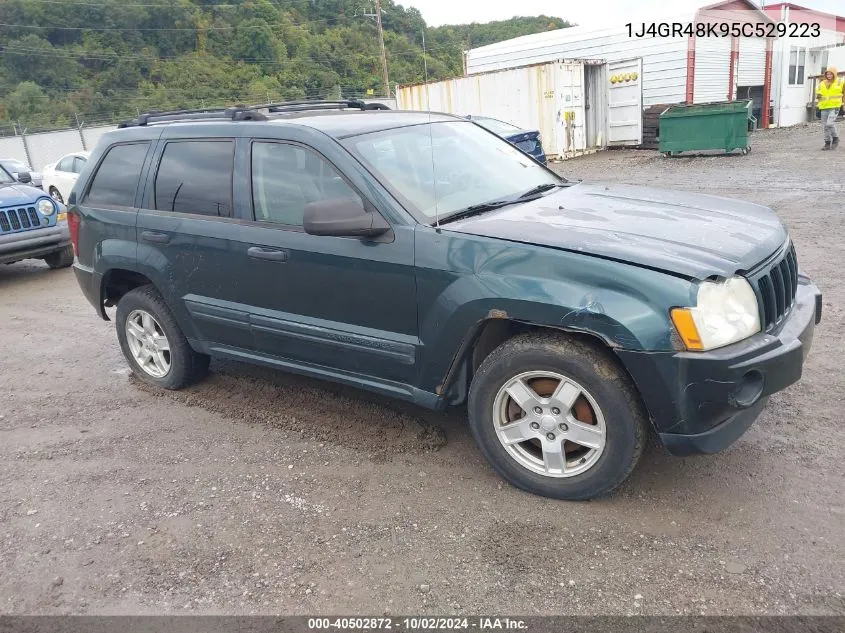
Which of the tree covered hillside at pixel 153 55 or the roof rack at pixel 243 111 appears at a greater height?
the tree covered hillside at pixel 153 55

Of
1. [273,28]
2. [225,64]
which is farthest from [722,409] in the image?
[225,64]

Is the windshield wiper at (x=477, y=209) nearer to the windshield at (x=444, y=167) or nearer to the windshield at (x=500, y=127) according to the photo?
the windshield at (x=444, y=167)

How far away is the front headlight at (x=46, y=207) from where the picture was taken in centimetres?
905

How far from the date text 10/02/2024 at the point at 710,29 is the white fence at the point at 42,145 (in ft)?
63.8

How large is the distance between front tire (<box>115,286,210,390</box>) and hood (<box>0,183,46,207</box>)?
4.97 metres

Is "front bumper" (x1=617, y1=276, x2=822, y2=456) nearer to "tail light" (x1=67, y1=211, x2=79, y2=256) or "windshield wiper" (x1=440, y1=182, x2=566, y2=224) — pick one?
"windshield wiper" (x1=440, y1=182, x2=566, y2=224)

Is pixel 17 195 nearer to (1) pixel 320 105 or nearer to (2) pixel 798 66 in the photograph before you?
(1) pixel 320 105

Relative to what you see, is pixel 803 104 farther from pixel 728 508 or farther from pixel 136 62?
pixel 136 62

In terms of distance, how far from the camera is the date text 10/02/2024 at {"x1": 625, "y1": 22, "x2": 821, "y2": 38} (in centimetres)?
2062

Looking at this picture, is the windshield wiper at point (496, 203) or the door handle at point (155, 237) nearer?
the windshield wiper at point (496, 203)

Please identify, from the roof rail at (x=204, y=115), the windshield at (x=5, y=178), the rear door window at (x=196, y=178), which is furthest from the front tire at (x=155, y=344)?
the windshield at (x=5, y=178)

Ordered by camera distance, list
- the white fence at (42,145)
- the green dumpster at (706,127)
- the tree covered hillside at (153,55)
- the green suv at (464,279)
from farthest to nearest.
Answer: the tree covered hillside at (153,55) → the white fence at (42,145) → the green dumpster at (706,127) → the green suv at (464,279)

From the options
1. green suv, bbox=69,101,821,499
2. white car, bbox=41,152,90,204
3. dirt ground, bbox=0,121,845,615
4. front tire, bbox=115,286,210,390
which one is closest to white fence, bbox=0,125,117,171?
white car, bbox=41,152,90,204

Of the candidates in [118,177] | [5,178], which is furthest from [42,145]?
[118,177]
